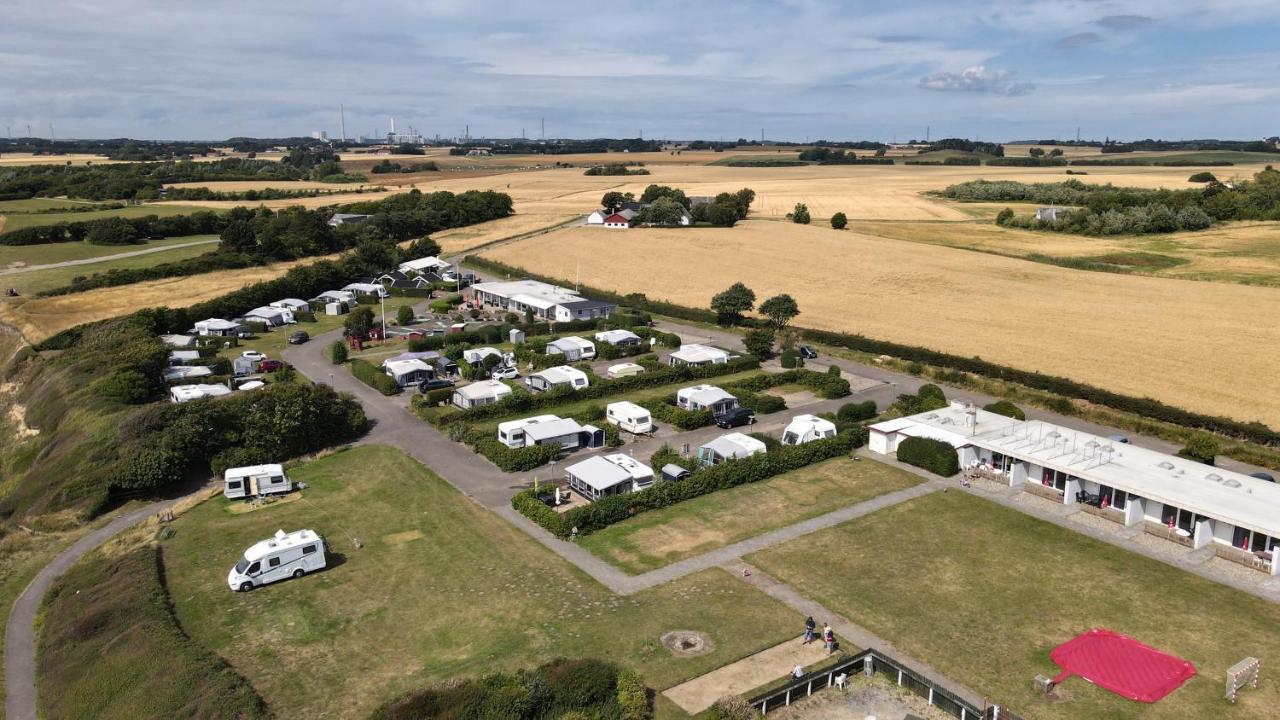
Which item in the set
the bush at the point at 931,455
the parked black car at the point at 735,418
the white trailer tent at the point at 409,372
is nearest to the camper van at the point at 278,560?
Answer: the white trailer tent at the point at 409,372

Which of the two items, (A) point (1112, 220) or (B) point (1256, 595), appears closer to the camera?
(B) point (1256, 595)

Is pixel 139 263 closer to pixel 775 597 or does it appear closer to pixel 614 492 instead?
pixel 614 492

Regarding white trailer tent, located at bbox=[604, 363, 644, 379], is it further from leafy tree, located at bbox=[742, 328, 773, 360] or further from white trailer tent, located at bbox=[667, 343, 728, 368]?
leafy tree, located at bbox=[742, 328, 773, 360]

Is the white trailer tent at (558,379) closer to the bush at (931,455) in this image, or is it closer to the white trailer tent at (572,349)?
the white trailer tent at (572,349)

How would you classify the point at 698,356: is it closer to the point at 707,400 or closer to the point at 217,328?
the point at 707,400

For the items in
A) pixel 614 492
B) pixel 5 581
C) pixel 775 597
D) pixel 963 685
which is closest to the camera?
pixel 963 685

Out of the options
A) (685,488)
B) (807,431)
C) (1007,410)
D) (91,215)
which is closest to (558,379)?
(807,431)

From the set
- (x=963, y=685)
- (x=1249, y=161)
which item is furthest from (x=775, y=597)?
(x=1249, y=161)

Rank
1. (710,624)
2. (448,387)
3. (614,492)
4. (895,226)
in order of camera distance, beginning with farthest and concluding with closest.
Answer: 1. (895,226)
2. (448,387)
3. (614,492)
4. (710,624)
